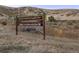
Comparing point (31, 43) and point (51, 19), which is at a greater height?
point (51, 19)

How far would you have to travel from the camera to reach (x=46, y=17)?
1725 mm

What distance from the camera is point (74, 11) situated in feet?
5.60

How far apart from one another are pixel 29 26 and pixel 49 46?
1.08ft

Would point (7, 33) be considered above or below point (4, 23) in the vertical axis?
below

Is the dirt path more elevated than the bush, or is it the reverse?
the bush

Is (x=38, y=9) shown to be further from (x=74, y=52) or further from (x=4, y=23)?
(x=74, y=52)

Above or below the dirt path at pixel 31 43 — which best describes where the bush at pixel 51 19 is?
above
